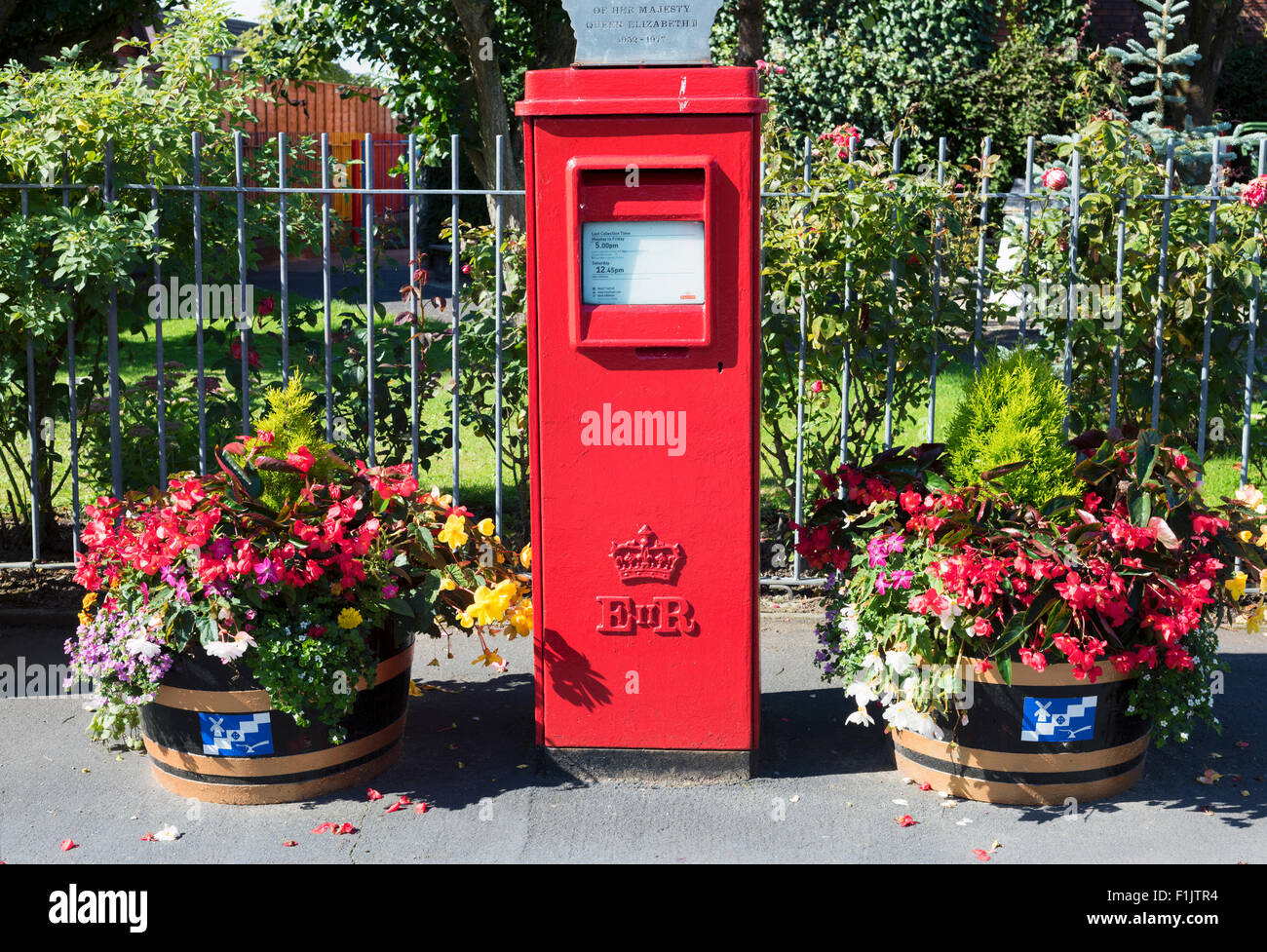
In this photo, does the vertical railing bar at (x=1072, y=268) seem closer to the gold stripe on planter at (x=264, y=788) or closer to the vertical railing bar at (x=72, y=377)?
the gold stripe on planter at (x=264, y=788)

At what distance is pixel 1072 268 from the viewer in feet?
16.7

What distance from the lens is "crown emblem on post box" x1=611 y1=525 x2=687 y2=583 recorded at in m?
3.79

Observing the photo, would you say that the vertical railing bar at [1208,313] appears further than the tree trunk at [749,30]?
No

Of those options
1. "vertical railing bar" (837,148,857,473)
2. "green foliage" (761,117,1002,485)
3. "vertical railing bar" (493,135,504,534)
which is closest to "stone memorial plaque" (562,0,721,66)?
"vertical railing bar" (493,135,504,534)

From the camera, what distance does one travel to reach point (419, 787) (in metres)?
3.93

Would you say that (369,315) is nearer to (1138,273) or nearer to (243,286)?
(243,286)

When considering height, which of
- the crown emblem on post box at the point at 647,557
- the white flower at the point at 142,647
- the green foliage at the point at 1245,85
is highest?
the green foliage at the point at 1245,85

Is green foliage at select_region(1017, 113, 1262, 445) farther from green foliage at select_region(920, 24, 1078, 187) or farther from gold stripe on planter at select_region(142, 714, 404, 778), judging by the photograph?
green foliage at select_region(920, 24, 1078, 187)

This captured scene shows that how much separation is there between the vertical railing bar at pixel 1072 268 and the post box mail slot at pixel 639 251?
2.05m

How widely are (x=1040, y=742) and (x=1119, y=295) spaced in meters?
2.17

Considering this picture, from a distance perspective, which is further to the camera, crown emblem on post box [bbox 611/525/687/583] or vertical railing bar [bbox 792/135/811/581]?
vertical railing bar [bbox 792/135/811/581]

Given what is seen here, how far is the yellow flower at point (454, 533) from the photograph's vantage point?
3.87 metres

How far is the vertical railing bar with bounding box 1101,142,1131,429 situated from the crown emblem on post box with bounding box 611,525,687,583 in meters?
2.18

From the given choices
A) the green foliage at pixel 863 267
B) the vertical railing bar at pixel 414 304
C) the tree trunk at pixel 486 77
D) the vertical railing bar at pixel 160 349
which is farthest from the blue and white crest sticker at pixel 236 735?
the tree trunk at pixel 486 77
